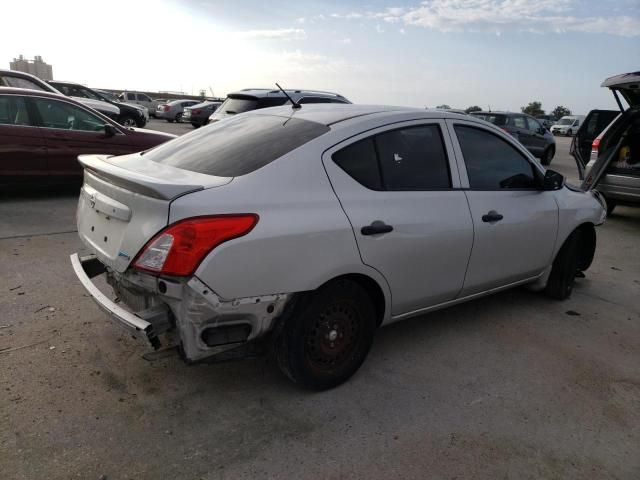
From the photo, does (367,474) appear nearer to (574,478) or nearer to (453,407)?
(453,407)

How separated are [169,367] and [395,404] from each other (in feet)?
4.53

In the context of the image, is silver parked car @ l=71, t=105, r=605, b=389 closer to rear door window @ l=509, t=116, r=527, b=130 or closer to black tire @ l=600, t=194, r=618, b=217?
black tire @ l=600, t=194, r=618, b=217

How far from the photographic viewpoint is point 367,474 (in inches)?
95.0

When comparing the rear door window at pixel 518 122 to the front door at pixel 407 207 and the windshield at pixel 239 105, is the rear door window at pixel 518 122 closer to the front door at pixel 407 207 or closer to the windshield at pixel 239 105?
the windshield at pixel 239 105

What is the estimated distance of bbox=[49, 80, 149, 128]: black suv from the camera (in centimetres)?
1741

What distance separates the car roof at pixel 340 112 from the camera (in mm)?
3283

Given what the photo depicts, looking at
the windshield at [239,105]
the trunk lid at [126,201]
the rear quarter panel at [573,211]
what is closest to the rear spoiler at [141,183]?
the trunk lid at [126,201]

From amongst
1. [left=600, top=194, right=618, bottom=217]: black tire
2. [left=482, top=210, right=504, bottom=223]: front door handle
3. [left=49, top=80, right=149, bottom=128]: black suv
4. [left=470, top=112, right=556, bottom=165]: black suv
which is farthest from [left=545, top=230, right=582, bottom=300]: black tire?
[left=49, top=80, right=149, bottom=128]: black suv

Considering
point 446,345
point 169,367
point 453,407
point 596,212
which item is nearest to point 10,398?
point 169,367

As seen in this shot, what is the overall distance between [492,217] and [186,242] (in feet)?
7.33

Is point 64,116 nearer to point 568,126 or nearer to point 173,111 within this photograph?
point 173,111

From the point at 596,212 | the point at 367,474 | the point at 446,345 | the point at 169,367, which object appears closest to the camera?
the point at 367,474

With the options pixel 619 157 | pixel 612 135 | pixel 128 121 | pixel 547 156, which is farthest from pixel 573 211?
pixel 128 121

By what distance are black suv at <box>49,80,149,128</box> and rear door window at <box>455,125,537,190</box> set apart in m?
16.7
